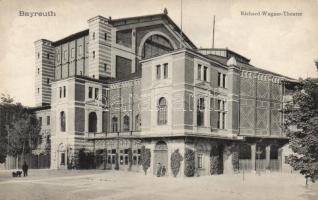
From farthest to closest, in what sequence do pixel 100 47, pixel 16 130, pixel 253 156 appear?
pixel 16 130, pixel 100 47, pixel 253 156

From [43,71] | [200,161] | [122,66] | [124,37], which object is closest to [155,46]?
[124,37]

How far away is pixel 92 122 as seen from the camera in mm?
45438

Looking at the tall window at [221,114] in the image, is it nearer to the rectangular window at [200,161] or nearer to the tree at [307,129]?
the rectangular window at [200,161]

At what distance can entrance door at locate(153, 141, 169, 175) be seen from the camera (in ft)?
109

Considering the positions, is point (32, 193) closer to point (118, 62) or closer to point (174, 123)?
point (174, 123)

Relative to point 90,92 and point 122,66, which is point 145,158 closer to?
point 90,92

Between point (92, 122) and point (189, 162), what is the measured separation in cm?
1762

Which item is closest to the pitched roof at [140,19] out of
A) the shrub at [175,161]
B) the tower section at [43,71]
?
the tower section at [43,71]

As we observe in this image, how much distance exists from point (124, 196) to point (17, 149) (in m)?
33.9

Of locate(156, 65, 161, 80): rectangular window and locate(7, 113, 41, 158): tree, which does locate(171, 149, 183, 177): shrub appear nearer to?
locate(156, 65, 161, 80): rectangular window

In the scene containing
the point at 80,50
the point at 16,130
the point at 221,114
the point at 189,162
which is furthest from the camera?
the point at 80,50

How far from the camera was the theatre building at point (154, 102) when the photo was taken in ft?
109

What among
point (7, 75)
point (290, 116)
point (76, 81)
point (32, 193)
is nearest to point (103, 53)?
point (76, 81)

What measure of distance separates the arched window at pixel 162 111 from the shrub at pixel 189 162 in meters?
3.67
